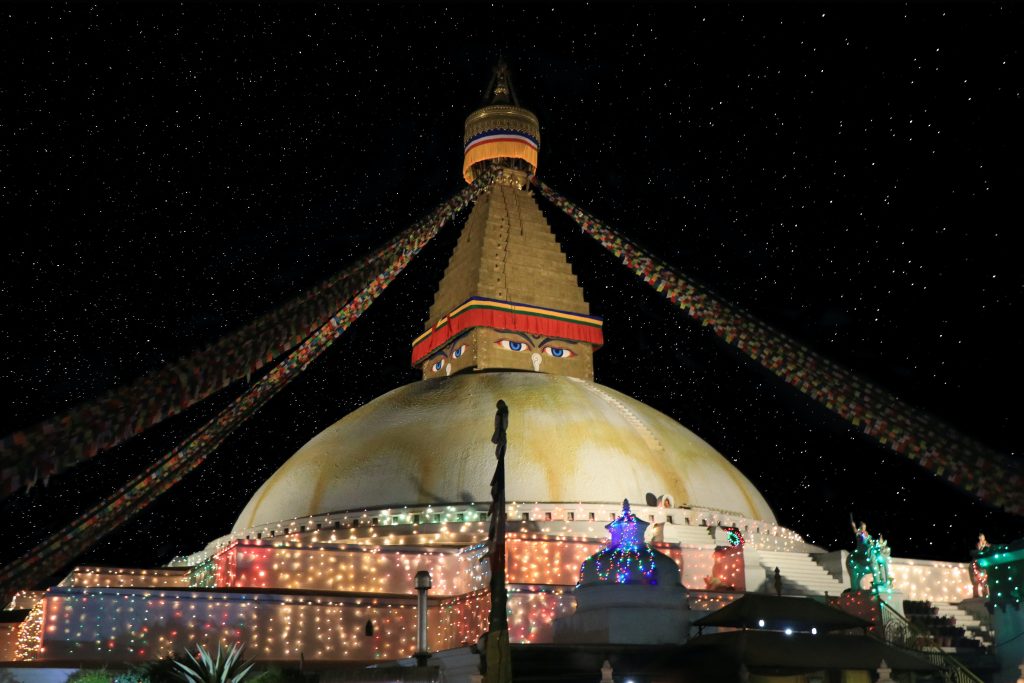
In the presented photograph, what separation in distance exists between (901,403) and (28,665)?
13604 millimetres

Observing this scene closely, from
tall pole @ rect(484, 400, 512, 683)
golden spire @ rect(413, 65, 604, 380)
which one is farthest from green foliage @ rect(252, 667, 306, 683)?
golden spire @ rect(413, 65, 604, 380)

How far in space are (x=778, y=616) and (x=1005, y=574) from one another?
6128 millimetres

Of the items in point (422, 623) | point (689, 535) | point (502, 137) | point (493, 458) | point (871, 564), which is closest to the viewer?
point (422, 623)

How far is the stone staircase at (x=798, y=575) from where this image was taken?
21.1 meters

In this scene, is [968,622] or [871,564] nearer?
[871,564]

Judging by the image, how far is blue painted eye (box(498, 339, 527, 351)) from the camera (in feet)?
93.8

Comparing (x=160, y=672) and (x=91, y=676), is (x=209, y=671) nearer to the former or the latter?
(x=160, y=672)

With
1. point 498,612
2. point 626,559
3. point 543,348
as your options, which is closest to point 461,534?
point 626,559

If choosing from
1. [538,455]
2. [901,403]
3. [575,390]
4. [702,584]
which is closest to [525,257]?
[575,390]

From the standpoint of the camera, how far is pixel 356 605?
18.5 meters

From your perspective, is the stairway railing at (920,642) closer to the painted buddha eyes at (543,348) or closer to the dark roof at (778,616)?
the dark roof at (778,616)

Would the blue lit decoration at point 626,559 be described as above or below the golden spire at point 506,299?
below

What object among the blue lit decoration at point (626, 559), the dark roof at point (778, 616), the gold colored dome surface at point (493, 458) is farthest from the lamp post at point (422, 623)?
the gold colored dome surface at point (493, 458)

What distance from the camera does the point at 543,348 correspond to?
29.1 meters
